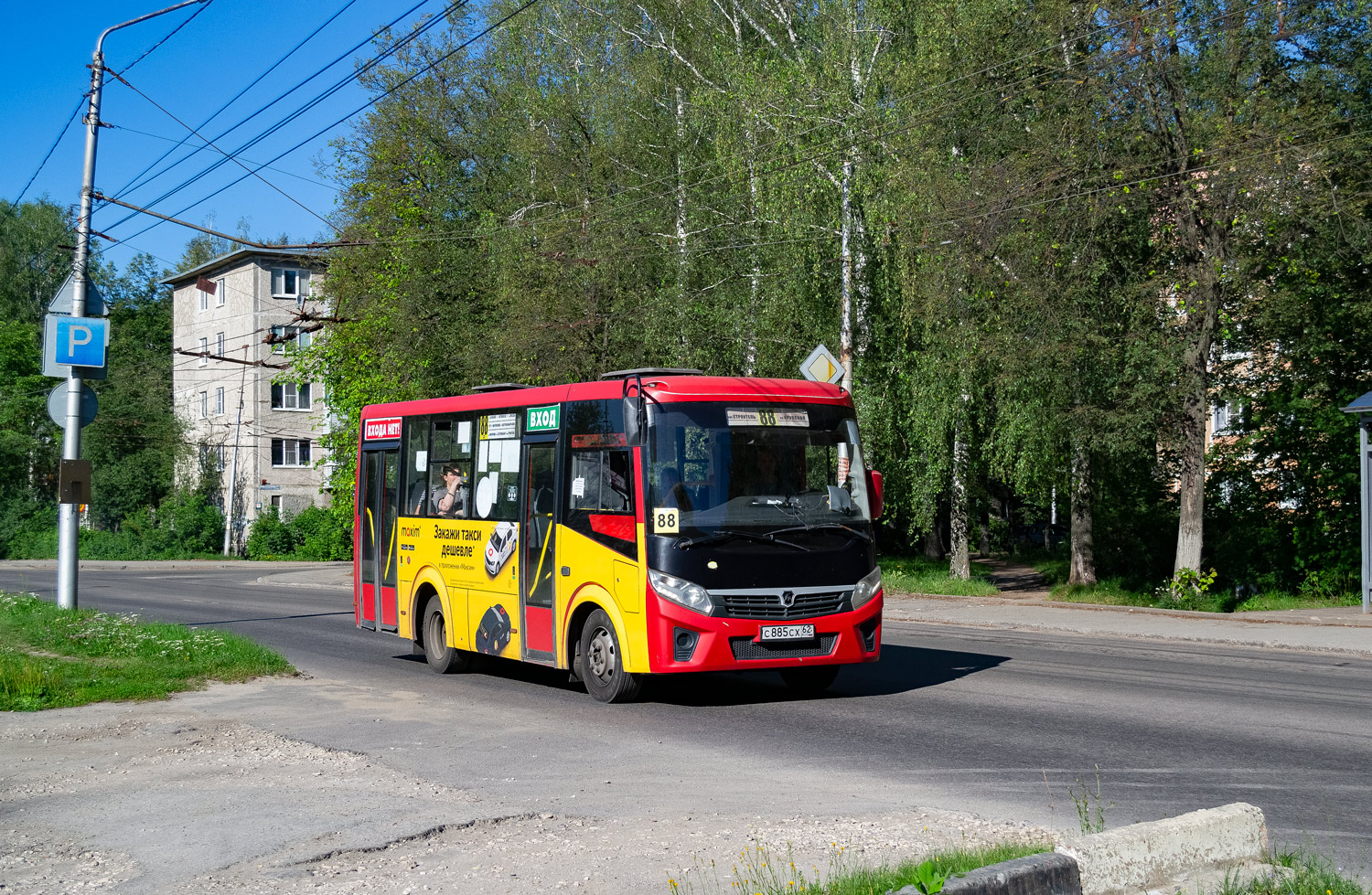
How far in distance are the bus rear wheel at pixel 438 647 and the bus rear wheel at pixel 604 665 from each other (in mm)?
2778

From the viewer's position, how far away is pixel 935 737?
9.34 metres

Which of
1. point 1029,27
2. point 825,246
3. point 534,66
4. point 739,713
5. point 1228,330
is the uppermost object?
point 534,66

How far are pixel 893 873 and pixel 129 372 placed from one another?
74.3 meters

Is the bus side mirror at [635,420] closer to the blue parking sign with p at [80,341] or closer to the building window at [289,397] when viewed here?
the blue parking sign with p at [80,341]

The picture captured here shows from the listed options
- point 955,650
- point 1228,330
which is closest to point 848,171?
point 1228,330

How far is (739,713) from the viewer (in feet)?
35.4

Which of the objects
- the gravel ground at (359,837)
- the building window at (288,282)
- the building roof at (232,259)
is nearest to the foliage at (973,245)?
the gravel ground at (359,837)

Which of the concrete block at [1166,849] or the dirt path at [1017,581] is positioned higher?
the concrete block at [1166,849]

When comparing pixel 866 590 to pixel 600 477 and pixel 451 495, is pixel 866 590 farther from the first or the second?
pixel 451 495

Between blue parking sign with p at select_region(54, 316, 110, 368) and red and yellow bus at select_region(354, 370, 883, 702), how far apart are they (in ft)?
23.5

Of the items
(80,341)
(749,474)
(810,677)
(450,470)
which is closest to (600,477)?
(749,474)

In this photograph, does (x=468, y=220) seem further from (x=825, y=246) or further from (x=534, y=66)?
(x=825, y=246)

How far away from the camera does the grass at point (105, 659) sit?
460 inches

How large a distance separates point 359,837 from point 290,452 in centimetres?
5966
